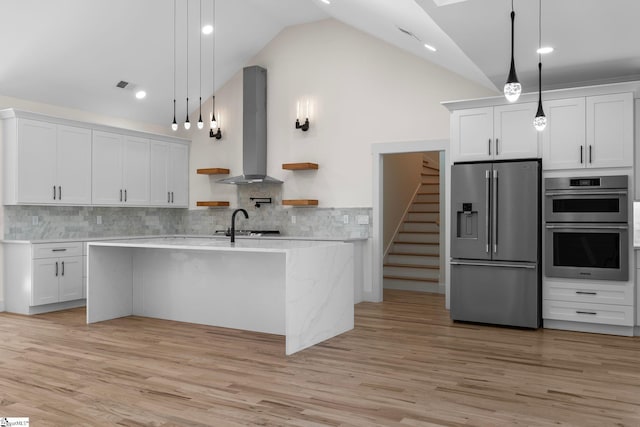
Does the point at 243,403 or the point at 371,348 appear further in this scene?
the point at 371,348

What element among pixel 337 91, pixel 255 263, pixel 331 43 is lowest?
pixel 255 263

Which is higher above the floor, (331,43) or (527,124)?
(331,43)

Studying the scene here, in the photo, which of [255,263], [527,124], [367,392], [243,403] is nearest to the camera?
[243,403]

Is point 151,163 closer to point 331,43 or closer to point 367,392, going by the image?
point 331,43

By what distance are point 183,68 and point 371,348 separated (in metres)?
5.16

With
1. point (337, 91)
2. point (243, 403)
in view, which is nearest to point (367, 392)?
point (243, 403)

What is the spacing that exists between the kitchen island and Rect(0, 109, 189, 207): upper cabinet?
1.49 meters

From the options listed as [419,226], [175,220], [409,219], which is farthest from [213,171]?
[419,226]

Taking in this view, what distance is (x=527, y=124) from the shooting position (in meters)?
5.41

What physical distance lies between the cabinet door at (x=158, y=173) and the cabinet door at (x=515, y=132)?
5060 millimetres

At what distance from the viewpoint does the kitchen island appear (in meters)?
4.48

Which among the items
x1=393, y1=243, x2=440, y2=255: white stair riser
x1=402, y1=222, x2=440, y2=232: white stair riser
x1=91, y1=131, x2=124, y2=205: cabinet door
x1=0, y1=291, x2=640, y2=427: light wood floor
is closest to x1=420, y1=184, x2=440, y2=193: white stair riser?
x1=402, y1=222, x2=440, y2=232: white stair riser

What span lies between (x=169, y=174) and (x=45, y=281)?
2.76m

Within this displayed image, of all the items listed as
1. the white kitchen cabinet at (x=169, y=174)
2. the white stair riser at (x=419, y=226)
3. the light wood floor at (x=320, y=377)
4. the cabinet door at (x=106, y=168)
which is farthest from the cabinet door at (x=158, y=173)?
the white stair riser at (x=419, y=226)
